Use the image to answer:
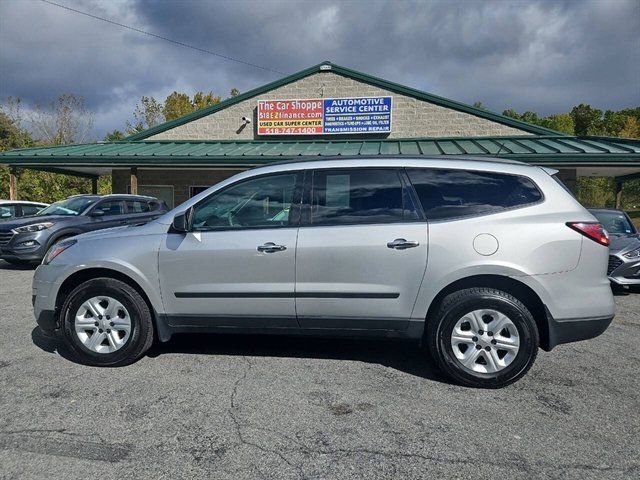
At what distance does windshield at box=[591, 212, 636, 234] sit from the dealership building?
3562 millimetres

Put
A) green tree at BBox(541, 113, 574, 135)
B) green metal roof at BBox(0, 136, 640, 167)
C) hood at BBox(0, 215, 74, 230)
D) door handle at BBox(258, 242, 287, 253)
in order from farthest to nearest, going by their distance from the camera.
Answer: green tree at BBox(541, 113, 574, 135), green metal roof at BBox(0, 136, 640, 167), hood at BBox(0, 215, 74, 230), door handle at BBox(258, 242, 287, 253)

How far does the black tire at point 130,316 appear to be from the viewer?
11.9 feet

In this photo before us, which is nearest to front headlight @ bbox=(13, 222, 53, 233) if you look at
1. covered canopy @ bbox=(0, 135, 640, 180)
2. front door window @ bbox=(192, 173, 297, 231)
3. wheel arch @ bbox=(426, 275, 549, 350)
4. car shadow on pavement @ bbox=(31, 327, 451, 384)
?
covered canopy @ bbox=(0, 135, 640, 180)

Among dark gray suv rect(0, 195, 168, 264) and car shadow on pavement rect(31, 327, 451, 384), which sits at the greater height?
dark gray suv rect(0, 195, 168, 264)

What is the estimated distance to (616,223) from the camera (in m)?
7.91

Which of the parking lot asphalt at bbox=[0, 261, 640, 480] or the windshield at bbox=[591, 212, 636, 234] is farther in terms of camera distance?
the windshield at bbox=[591, 212, 636, 234]

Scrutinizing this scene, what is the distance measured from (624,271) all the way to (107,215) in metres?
10.2

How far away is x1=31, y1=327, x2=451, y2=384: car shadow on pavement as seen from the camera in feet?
12.8

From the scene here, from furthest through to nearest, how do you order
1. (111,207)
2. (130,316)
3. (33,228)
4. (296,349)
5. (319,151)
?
(319,151)
(111,207)
(33,228)
(296,349)
(130,316)

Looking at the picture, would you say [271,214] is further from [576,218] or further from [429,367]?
[576,218]

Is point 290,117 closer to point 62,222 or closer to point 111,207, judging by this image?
point 111,207

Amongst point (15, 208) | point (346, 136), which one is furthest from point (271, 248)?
point (346, 136)

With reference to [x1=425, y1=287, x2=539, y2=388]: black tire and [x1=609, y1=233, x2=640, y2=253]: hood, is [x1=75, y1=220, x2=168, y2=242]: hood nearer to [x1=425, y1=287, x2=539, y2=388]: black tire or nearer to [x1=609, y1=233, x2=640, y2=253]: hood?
[x1=425, y1=287, x2=539, y2=388]: black tire

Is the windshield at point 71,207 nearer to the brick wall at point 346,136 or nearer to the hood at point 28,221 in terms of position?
the hood at point 28,221
